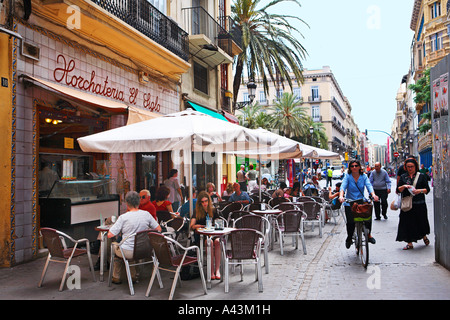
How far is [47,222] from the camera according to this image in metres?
8.19

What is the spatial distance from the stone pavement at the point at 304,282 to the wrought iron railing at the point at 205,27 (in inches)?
437

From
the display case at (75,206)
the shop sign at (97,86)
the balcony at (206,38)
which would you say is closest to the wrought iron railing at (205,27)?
the balcony at (206,38)

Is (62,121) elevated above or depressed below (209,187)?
above

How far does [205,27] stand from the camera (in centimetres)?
1736

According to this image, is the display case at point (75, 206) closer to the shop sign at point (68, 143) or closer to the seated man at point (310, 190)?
the shop sign at point (68, 143)

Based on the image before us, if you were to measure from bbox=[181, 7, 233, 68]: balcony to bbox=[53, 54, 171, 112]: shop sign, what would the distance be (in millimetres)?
3513

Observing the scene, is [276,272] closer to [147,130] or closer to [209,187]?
[147,130]

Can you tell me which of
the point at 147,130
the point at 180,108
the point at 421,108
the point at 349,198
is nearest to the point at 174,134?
the point at 147,130

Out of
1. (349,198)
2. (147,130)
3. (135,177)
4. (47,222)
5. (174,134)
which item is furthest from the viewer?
(135,177)

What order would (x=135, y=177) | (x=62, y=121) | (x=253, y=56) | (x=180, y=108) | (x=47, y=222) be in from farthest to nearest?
1. (x=253, y=56)
2. (x=180, y=108)
3. (x=135, y=177)
4. (x=62, y=121)
5. (x=47, y=222)

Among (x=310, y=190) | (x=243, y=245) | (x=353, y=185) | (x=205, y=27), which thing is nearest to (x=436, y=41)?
(x=205, y=27)

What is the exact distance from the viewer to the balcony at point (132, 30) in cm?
869

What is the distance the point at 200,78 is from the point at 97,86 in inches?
→ 315

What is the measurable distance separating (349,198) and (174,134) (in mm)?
3474
